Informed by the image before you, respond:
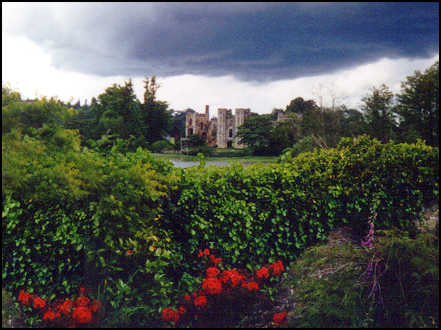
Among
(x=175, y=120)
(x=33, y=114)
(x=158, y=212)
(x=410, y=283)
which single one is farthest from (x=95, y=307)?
(x=175, y=120)

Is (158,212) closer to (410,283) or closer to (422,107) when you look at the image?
(410,283)

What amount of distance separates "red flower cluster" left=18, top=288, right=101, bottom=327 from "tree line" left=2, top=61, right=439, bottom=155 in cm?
167

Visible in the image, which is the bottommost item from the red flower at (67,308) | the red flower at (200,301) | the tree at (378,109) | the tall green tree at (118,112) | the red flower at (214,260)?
the red flower at (67,308)

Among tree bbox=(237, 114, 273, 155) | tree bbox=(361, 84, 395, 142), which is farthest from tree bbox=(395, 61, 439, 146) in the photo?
tree bbox=(237, 114, 273, 155)

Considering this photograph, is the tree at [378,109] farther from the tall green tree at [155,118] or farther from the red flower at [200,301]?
the red flower at [200,301]

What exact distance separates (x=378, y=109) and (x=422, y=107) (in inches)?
260

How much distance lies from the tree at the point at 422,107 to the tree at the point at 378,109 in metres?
3.18

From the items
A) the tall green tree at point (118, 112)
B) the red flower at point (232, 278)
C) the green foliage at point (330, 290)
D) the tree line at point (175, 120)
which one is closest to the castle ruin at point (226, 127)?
the tree line at point (175, 120)

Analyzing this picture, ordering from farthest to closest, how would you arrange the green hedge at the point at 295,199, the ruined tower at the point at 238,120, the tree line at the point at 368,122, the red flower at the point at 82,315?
the ruined tower at the point at 238,120 → the tree line at the point at 368,122 → the green hedge at the point at 295,199 → the red flower at the point at 82,315

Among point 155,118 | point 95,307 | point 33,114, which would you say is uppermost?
point 155,118

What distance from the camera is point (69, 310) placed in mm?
3131

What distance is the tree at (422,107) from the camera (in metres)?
12.7

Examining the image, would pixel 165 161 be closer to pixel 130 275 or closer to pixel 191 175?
pixel 191 175

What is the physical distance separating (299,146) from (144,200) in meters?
12.0
